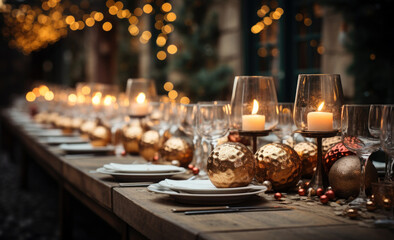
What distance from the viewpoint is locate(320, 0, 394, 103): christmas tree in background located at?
341 centimetres

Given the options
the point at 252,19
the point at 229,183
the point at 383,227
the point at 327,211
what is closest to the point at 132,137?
the point at 229,183

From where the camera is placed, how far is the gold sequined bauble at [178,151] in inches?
75.9

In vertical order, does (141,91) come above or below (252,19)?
below

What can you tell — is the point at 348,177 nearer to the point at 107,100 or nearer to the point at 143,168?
the point at 143,168

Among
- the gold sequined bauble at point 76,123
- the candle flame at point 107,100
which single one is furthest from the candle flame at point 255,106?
the gold sequined bauble at point 76,123

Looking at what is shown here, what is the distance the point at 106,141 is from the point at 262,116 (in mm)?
1226

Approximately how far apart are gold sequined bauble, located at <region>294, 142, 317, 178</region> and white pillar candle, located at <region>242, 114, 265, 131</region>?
125 mm

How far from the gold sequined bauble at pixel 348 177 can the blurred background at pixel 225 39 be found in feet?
7.02

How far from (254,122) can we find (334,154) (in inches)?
10.0

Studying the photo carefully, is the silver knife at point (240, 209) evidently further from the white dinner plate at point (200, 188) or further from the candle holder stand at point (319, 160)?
the candle holder stand at point (319, 160)

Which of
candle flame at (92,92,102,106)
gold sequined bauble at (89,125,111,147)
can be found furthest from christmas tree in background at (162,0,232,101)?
gold sequined bauble at (89,125,111,147)

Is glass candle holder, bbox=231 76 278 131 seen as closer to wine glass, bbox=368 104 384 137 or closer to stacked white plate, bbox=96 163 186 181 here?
stacked white plate, bbox=96 163 186 181

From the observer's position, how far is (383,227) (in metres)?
1.06

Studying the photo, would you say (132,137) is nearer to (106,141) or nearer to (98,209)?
(106,141)
